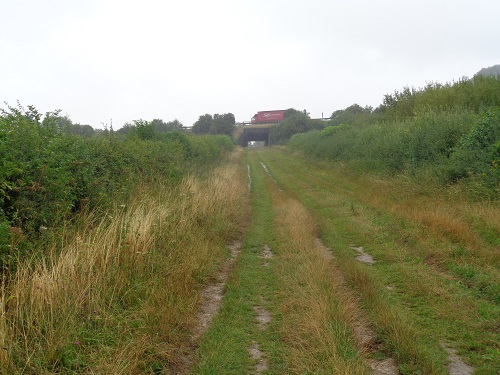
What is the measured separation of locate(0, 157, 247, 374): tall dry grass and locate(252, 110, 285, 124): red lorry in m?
94.1

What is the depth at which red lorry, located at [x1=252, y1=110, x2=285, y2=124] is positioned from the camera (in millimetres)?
100963

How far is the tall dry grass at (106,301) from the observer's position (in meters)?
4.16

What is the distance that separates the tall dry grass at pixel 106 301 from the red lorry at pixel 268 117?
94.1 m

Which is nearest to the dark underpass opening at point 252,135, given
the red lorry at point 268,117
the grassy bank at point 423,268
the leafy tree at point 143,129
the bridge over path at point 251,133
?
the bridge over path at point 251,133

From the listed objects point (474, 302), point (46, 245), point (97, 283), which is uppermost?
point (46, 245)

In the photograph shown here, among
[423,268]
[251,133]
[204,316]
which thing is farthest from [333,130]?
[251,133]

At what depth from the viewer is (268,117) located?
102m

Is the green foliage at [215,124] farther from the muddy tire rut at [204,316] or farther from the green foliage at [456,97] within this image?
the muddy tire rut at [204,316]

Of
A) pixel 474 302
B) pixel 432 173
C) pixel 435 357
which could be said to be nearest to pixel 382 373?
pixel 435 357

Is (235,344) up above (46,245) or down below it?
below

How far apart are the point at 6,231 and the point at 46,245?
106 centimetres

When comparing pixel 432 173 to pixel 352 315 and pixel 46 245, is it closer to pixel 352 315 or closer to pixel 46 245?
pixel 352 315

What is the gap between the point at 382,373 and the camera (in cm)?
436

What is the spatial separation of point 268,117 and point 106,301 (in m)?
98.4
